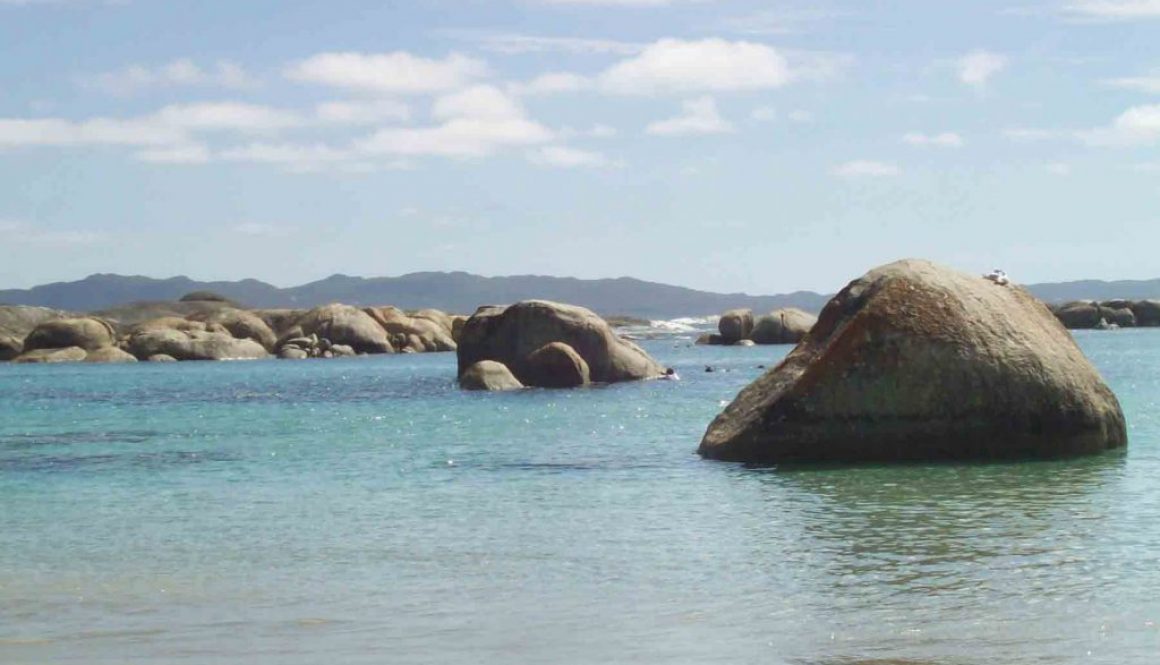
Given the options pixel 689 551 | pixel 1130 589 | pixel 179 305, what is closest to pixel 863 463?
pixel 689 551

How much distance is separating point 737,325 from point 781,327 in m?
5.51

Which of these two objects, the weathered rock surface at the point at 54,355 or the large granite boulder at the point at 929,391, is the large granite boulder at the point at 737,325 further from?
the large granite boulder at the point at 929,391

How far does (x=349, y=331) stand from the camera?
→ 90.8 m

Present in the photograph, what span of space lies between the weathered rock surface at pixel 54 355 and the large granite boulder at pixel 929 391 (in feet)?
229

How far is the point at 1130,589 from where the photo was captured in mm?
11273

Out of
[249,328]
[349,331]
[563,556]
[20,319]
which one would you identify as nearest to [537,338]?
[563,556]

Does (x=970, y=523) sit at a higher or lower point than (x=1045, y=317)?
lower

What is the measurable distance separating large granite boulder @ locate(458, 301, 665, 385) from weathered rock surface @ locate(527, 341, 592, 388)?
0.17 feet

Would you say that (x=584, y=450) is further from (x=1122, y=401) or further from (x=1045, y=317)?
(x=1122, y=401)

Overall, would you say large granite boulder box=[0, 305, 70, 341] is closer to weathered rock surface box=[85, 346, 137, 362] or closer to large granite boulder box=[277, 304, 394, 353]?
weathered rock surface box=[85, 346, 137, 362]

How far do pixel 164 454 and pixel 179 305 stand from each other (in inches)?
4190

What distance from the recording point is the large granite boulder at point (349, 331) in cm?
9094

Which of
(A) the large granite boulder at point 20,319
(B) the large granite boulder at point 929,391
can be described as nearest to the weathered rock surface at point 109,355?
(A) the large granite boulder at point 20,319

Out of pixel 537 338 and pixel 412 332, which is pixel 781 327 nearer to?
pixel 412 332
